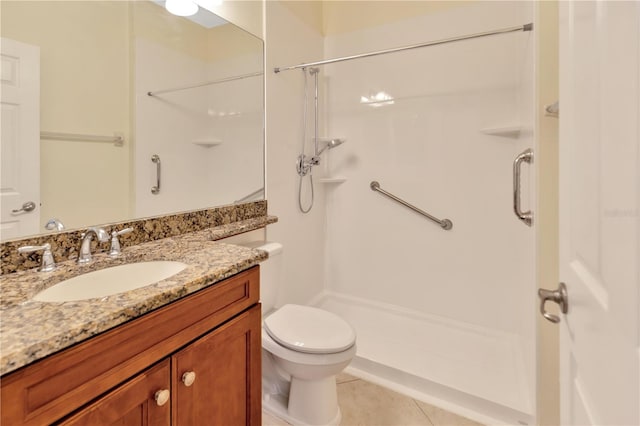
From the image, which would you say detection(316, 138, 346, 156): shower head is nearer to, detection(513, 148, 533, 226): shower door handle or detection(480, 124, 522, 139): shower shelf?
detection(480, 124, 522, 139): shower shelf

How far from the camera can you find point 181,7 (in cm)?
150

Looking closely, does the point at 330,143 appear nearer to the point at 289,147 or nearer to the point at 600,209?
the point at 289,147

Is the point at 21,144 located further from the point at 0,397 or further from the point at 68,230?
the point at 0,397

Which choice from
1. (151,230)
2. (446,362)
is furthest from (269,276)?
(446,362)

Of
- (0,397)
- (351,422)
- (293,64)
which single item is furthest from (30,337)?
(293,64)

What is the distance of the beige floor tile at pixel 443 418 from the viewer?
152cm

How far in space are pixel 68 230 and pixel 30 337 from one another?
64 centimetres

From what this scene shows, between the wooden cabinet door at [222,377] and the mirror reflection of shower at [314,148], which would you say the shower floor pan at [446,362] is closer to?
the wooden cabinet door at [222,377]

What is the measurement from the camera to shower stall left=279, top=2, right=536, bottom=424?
6.31ft

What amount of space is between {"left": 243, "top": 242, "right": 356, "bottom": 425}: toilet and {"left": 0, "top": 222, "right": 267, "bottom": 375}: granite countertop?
50 cm

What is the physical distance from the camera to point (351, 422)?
1.55m

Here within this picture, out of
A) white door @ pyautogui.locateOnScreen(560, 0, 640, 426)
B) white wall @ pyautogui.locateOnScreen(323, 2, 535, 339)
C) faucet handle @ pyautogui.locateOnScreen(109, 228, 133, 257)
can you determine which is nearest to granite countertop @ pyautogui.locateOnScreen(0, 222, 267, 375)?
faucet handle @ pyautogui.locateOnScreen(109, 228, 133, 257)

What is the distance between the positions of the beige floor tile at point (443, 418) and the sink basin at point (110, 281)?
1394 millimetres

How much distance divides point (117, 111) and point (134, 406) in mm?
1026
